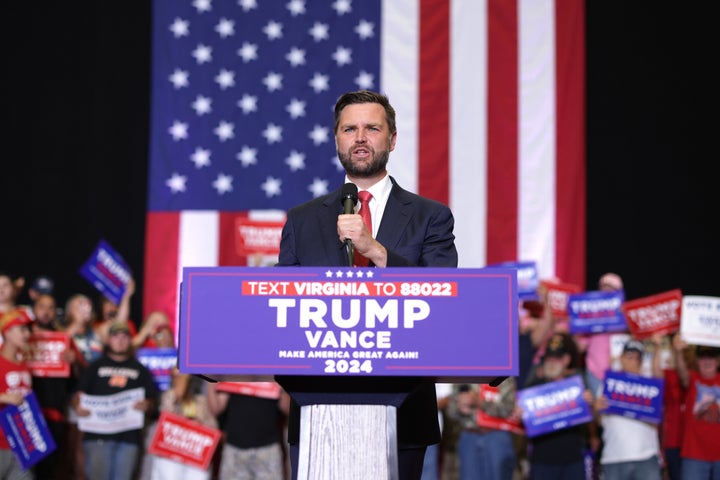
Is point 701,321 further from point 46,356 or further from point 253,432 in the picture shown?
point 46,356

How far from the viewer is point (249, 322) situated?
2.07m

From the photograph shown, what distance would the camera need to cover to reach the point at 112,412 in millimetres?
6855

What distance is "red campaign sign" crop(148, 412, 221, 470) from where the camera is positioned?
6.69 m

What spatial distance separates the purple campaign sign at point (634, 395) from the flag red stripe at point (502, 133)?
2.46 meters

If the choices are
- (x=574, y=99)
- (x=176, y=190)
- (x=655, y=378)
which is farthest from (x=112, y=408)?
(x=574, y=99)

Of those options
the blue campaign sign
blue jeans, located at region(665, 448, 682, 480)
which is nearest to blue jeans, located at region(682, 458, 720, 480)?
blue jeans, located at region(665, 448, 682, 480)

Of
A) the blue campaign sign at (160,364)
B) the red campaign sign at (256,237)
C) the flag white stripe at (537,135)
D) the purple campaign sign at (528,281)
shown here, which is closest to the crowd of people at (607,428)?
the purple campaign sign at (528,281)

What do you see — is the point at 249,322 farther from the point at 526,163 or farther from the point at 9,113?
the point at 9,113

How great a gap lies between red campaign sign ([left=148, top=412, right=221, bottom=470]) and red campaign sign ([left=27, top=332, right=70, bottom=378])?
806mm

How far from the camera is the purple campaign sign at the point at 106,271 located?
790cm

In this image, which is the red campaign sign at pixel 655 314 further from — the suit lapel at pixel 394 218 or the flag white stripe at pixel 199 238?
the suit lapel at pixel 394 218

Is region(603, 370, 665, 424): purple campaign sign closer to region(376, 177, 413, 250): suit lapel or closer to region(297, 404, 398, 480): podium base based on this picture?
region(376, 177, 413, 250): suit lapel

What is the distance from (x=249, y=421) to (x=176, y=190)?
3.03 meters

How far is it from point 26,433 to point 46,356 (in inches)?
29.6
